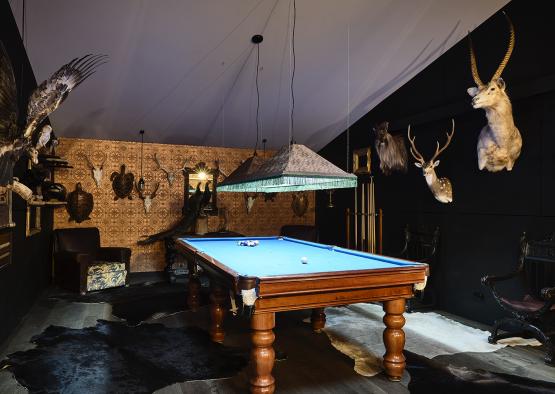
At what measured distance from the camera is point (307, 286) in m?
2.64

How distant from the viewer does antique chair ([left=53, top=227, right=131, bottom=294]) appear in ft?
18.7

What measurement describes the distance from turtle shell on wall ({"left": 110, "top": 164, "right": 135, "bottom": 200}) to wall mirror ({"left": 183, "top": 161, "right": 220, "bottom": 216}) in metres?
1.04

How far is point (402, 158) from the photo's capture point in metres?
5.81

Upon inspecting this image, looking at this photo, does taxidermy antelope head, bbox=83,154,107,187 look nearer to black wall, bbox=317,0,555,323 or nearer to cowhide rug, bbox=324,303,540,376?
cowhide rug, bbox=324,303,540,376

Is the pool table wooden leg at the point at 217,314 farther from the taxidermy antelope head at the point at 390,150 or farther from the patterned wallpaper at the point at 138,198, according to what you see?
the patterned wallpaper at the point at 138,198

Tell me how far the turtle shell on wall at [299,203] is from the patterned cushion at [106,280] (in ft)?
12.5

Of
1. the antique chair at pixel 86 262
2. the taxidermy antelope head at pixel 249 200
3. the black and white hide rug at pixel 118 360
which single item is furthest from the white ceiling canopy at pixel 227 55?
the black and white hide rug at pixel 118 360

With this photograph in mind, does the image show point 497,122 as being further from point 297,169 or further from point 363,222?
point 363,222

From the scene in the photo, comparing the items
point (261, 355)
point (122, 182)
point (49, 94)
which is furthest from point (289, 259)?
point (122, 182)

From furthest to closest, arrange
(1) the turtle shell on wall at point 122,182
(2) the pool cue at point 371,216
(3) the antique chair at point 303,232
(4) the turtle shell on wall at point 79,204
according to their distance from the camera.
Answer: (3) the antique chair at point 303,232 → (1) the turtle shell on wall at point 122,182 → (4) the turtle shell on wall at point 79,204 → (2) the pool cue at point 371,216

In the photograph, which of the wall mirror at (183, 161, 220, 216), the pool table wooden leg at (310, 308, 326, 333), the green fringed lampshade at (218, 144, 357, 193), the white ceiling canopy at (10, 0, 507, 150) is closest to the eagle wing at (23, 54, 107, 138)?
the white ceiling canopy at (10, 0, 507, 150)

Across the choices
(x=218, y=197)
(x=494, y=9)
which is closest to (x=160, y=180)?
(x=218, y=197)

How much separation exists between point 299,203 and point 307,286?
5.90 meters

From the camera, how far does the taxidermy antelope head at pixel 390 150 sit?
5.81 m
